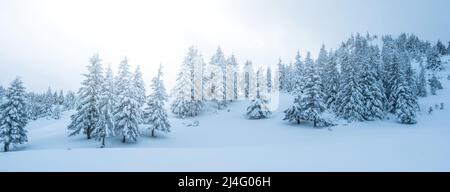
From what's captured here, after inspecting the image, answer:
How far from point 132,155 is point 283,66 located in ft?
287

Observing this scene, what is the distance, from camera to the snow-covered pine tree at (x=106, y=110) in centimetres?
3647

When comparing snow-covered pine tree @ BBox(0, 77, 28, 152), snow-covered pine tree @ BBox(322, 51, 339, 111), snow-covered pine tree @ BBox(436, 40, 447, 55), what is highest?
snow-covered pine tree @ BBox(436, 40, 447, 55)

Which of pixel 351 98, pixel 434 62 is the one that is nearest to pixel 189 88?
pixel 351 98

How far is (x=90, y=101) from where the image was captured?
39094 mm

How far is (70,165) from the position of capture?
466 inches

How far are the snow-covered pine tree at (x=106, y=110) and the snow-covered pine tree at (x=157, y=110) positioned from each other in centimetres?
579

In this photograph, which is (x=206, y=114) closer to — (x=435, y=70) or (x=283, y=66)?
(x=283, y=66)

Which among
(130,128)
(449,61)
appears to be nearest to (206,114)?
(130,128)

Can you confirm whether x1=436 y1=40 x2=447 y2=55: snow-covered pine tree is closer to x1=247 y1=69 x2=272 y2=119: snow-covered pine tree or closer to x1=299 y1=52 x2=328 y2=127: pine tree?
x1=299 y1=52 x2=328 y2=127: pine tree

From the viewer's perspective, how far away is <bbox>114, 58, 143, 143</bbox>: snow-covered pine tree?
125ft

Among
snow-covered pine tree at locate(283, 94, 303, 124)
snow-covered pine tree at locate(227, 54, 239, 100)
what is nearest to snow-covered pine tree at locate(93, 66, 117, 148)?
snow-covered pine tree at locate(283, 94, 303, 124)

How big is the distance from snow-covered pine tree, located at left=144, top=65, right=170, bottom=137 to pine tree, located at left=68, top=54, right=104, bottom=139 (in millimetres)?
7678

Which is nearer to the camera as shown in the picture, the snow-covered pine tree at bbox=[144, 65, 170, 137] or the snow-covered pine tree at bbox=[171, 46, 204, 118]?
the snow-covered pine tree at bbox=[144, 65, 170, 137]

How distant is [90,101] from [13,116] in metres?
9.36
